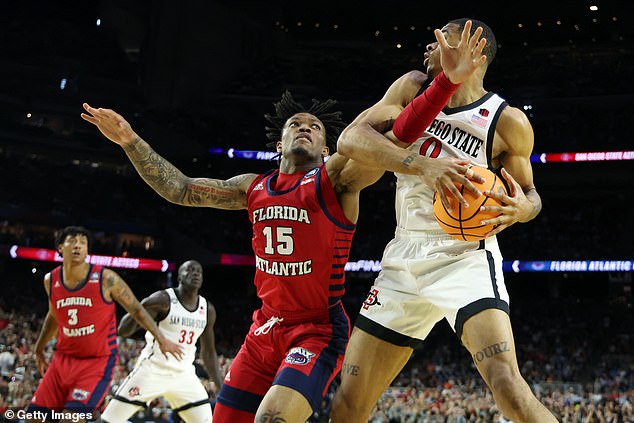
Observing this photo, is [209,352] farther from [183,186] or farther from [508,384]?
[508,384]

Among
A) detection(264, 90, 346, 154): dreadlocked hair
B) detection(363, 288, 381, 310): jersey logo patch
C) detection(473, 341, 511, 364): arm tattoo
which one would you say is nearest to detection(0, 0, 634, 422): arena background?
detection(264, 90, 346, 154): dreadlocked hair

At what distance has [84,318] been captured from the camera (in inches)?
289

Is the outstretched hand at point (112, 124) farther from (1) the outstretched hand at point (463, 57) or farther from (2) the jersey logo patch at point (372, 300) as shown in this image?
(1) the outstretched hand at point (463, 57)

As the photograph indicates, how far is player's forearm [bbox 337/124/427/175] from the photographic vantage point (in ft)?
12.2

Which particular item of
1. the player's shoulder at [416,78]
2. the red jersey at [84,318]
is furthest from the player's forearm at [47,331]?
the player's shoulder at [416,78]

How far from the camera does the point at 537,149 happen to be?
76.5ft

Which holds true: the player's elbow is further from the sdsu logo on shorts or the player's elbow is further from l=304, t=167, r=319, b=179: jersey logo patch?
the sdsu logo on shorts

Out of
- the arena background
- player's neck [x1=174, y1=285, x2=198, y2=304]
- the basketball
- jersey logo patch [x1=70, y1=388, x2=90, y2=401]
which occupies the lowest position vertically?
jersey logo patch [x1=70, y1=388, x2=90, y2=401]

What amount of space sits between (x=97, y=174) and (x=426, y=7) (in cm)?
1240

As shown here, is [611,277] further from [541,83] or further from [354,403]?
[354,403]

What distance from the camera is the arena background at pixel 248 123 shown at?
22797 millimetres

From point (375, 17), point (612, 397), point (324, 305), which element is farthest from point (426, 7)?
point (324, 305)

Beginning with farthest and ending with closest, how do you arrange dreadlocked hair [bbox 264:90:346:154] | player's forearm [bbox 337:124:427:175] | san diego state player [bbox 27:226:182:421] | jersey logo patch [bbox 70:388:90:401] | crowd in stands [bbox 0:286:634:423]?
1. crowd in stands [bbox 0:286:634:423]
2. san diego state player [bbox 27:226:182:421]
3. jersey logo patch [bbox 70:388:90:401]
4. dreadlocked hair [bbox 264:90:346:154]
5. player's forearm [bbox 337:124:427:175]

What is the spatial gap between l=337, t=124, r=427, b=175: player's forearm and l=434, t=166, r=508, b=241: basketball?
0.76 feet
